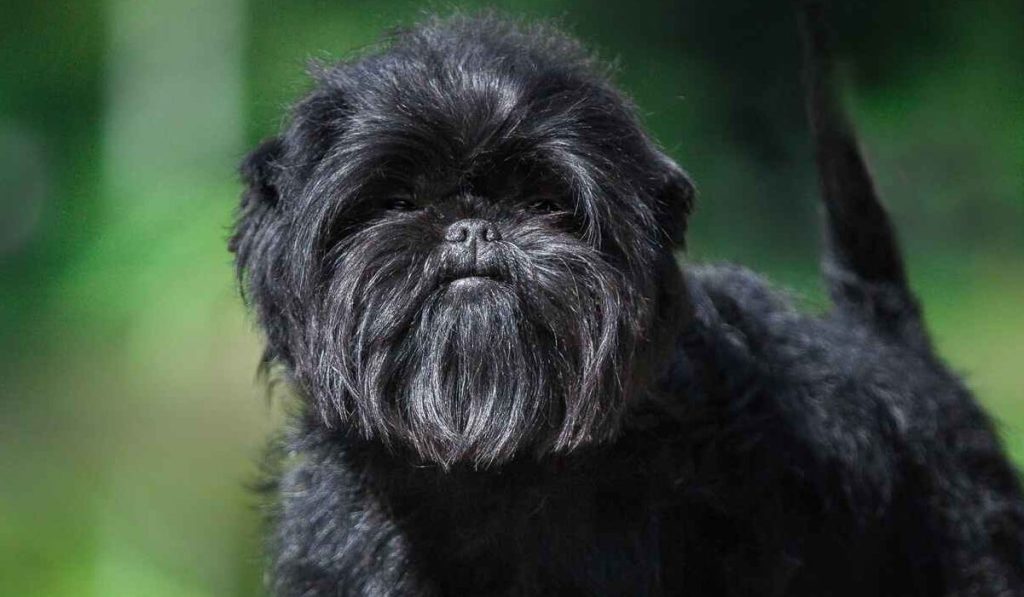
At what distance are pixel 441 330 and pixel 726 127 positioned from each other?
6795 mm

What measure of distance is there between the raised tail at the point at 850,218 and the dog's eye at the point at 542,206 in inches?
62.1

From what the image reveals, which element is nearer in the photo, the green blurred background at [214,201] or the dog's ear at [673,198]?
the dog's ear at [673,198]

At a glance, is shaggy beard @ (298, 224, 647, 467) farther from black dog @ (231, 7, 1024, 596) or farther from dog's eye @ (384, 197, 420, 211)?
dog's eye @ (384, 197, 420, 211)

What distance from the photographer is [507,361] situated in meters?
2.99

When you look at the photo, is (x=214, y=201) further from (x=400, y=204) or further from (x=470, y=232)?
(x=470, y=232)

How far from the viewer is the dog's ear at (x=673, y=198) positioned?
3188 millimetres

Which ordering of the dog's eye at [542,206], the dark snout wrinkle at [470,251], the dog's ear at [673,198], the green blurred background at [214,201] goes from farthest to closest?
the green blurred background at [214,201], the dog's ear at [673,198], the dog's eye at [542,206], the dark snout wrinkle at [470,251]

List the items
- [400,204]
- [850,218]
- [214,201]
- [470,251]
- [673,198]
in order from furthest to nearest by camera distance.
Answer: [214,201], [850,218], [673,198], [400,204], [470,251]

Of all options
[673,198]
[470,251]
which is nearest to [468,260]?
[470,251]

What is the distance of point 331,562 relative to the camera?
10.8 ft

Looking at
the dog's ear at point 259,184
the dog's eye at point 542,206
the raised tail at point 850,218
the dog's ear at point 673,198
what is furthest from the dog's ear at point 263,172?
the raised tail at point 850,218

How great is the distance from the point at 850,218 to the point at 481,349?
185 centimetres

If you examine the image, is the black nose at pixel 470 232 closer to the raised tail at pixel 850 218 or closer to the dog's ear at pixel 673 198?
the dog's ear at pixel 673 198

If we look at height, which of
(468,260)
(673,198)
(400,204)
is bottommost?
(468,260)
